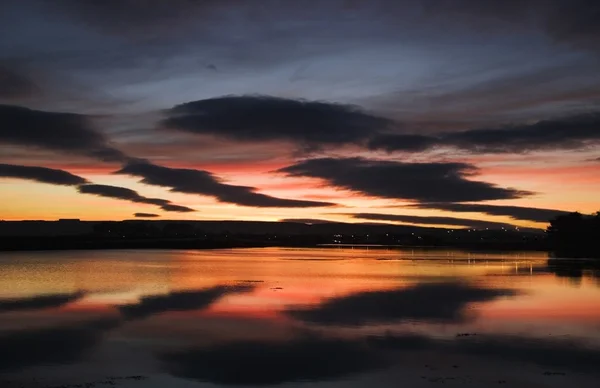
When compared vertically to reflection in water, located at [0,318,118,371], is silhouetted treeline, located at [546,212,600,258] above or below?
above

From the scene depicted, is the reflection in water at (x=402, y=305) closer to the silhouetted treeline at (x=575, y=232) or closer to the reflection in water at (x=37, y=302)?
the reflection in water at (x=37, y=302)

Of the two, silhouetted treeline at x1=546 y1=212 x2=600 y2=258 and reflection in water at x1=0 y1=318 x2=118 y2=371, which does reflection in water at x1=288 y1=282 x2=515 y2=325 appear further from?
silhouetted treeline at x1=546 y1=212 x2=600 y2=258

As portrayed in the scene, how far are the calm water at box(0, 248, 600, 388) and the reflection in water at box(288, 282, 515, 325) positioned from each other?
7 cm

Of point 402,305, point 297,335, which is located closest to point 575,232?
point 402,305

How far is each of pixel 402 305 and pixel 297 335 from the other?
9827 millimetres

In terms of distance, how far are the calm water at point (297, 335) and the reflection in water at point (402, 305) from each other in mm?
69

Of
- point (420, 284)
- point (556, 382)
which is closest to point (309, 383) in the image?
point (556, 382)

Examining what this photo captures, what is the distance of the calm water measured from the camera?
15719 mm

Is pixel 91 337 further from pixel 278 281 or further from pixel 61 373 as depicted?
pixel 278 281

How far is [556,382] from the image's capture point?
15.2 metres

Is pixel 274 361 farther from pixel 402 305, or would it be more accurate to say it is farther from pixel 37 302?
pixel 37 302

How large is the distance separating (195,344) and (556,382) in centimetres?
1010

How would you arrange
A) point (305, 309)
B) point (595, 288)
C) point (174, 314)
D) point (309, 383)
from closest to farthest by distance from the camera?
point (309, 383) → point (174, 314) → point (305, 309) → point (595, 288)

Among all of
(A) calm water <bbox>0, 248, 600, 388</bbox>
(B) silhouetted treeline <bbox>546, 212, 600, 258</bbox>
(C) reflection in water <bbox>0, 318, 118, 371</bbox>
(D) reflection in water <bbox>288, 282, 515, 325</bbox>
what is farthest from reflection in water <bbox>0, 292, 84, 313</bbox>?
(B) silhouetted treeline <bbox>546, 212, 600, 258</bbox>
